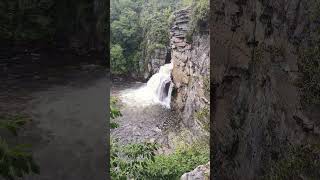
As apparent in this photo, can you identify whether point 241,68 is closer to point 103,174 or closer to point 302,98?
point 302,98

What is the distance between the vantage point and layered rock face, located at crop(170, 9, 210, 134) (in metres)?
7.88

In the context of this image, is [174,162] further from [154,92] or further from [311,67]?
[311,67]

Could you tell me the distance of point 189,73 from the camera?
8.47 meters

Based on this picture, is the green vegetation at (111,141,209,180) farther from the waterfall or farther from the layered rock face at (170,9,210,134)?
the waterfall

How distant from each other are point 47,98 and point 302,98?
85 centimetres

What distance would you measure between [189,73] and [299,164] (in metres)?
7.49

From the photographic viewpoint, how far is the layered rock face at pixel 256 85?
1.00m

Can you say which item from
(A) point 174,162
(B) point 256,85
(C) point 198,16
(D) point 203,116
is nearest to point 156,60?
(C) point 198,16

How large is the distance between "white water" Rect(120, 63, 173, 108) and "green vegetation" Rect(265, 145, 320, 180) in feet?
25.5

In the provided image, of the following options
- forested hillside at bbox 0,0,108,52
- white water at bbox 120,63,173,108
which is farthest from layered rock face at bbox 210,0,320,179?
white water at bbox 120,63,173,108

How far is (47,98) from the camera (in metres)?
1.42

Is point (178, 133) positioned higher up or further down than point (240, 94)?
further down

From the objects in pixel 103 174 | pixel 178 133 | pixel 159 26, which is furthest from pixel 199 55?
pixel 103 174

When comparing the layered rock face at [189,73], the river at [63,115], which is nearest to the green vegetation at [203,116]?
the layered rock face at [189,73]
